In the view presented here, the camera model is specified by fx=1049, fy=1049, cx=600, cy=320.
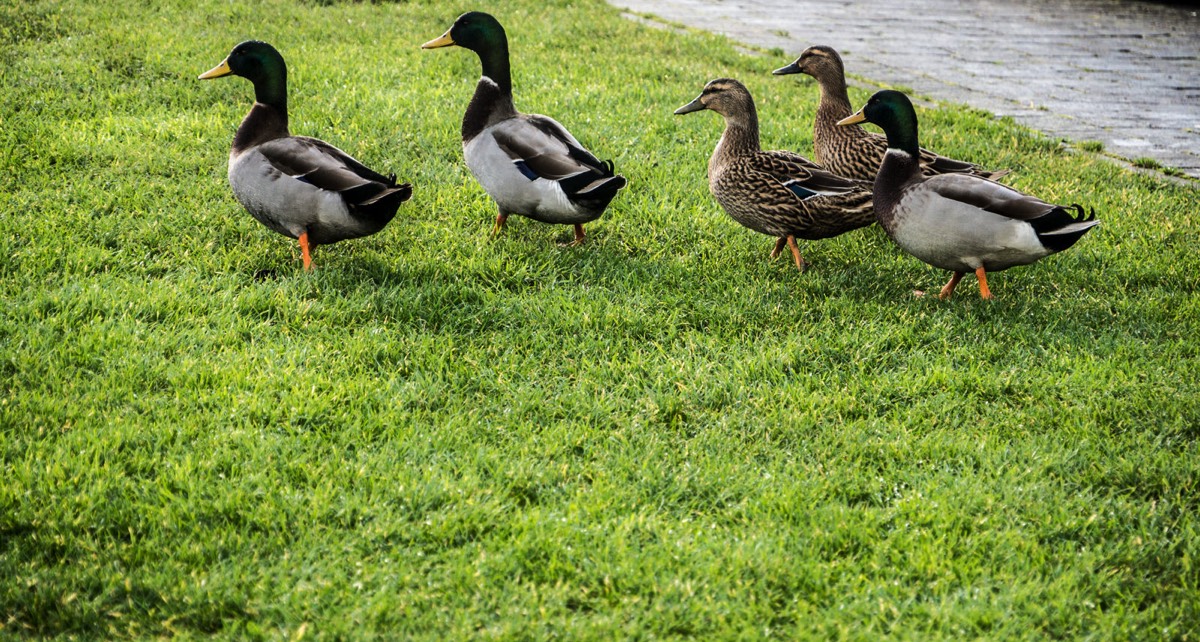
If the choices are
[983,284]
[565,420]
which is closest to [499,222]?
[565,420]

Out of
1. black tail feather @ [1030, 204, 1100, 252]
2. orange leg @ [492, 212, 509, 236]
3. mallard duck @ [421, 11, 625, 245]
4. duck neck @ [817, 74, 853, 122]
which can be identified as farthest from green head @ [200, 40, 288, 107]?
black tail feather @ [1030, 204, 1100, 252]

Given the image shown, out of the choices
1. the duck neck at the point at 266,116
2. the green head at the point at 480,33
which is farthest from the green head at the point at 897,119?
the duck neck at the point at 266,116

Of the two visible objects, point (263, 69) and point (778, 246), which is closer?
point (263, 69)

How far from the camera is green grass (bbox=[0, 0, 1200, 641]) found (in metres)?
2.85

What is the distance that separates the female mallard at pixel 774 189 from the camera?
4.79m

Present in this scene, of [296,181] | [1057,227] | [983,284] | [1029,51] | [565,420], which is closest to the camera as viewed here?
[565,420]

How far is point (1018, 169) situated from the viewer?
639 centimetres

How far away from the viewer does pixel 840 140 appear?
5.61 metres

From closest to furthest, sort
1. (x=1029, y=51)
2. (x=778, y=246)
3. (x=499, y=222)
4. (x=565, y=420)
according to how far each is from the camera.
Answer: (x=565, y=420) < (x=778, y=246) < (x=499, y=222) < (x=1029, y=51)

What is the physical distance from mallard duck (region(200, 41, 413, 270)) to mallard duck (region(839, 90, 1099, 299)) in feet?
6.98

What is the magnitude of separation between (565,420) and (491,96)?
85.8 inches

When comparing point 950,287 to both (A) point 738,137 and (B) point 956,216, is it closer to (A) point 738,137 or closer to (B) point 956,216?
(B) point 956,216

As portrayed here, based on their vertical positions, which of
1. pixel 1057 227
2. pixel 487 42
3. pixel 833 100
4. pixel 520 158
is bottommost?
pixel 1057 227

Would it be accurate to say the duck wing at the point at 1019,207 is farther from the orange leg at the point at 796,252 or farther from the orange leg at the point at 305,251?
the orange leg at the point at 305,251
